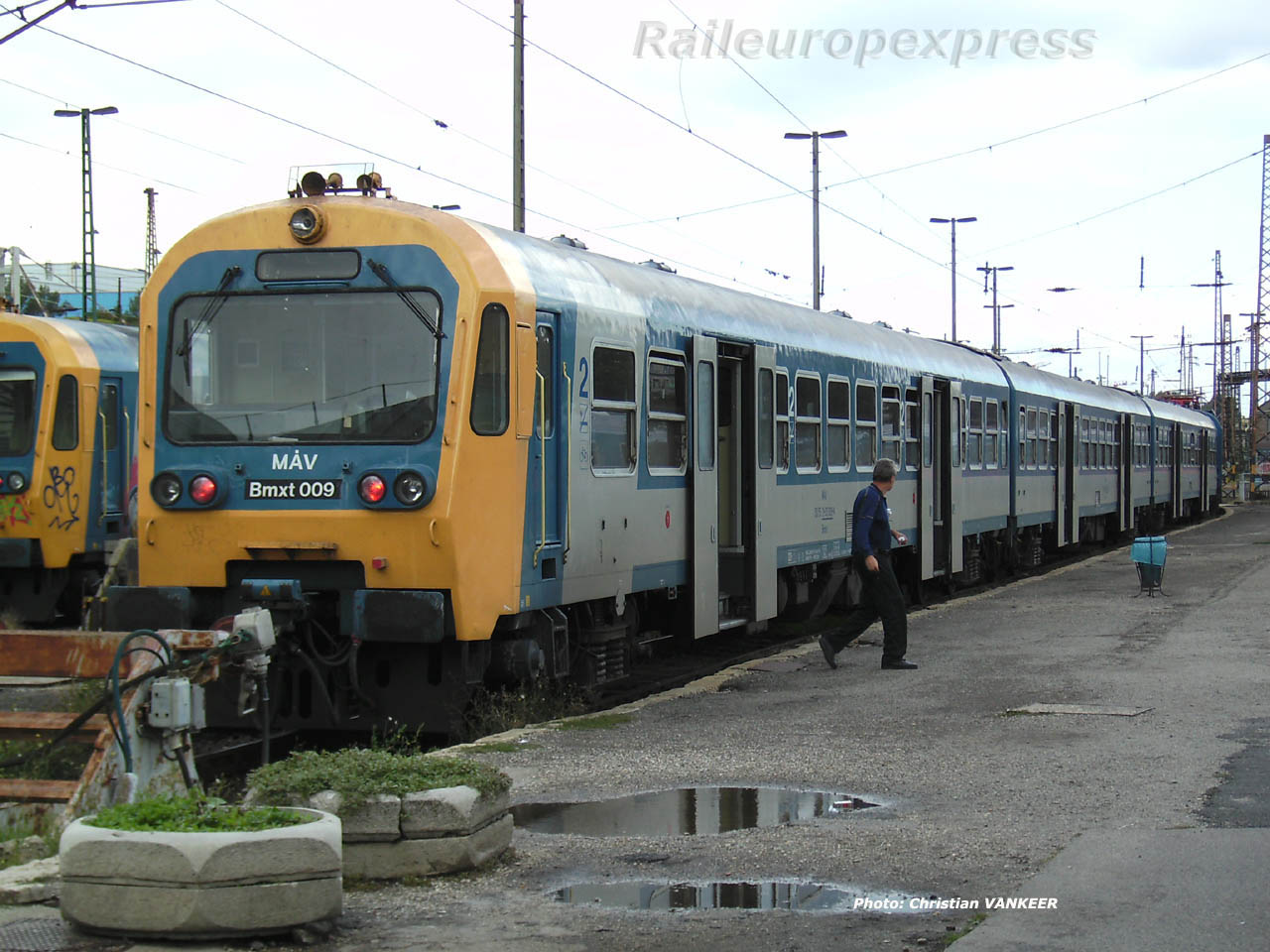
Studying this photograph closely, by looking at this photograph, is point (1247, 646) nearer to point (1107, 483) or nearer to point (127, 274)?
point (1107, 483)

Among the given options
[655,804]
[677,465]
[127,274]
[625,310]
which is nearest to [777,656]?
[677,465]

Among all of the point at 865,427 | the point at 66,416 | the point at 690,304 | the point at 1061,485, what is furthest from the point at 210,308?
the point at 1061,485

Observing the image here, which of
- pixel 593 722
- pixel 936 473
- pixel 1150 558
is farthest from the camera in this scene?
pixel 936 473

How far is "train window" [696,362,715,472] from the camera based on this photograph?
13.1 m

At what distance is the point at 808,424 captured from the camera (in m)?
15.6

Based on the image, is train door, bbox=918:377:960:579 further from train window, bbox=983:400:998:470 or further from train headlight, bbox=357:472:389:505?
train headlight, bbox=357:472:389:505

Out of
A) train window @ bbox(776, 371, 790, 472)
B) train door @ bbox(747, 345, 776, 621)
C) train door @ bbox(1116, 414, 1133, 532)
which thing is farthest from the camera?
train door @ bbox(1116, 414, 1133, 532)

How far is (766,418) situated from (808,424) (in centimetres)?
128

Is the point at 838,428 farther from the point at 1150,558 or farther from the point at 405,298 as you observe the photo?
the point at 405,298

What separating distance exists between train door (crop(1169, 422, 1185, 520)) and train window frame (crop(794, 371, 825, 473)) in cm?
2947

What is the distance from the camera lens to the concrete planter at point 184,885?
17.3 ft

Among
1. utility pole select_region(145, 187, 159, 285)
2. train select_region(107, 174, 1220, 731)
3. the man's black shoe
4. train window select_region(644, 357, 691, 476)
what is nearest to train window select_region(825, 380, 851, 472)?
the man's black shoe

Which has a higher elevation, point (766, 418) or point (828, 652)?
point (766, 418)

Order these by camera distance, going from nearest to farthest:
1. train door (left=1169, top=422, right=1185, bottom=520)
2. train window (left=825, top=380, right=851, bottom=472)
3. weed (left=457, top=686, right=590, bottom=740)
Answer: weed (left=457, top=686, right=590, bottom=740) → train window (left=825, top=380, right=851, bottom=472) → train door (left=1169, top=422, right=1185, bottom=520)
